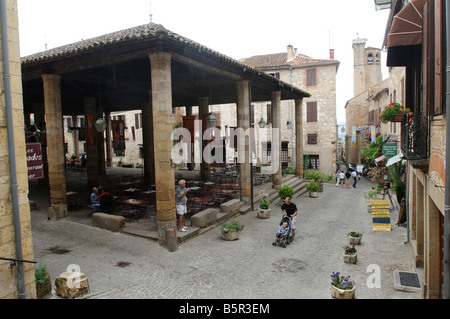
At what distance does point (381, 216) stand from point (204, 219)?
256 inches

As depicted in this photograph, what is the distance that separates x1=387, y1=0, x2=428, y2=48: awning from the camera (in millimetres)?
5828

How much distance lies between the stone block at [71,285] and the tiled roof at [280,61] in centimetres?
2831

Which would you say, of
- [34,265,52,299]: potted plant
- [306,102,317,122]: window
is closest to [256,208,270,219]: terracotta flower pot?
[34,265,52,299]: potted plant

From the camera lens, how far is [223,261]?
9.23m

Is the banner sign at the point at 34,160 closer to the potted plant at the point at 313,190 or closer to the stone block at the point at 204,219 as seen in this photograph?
the stone block at the point at 204,219

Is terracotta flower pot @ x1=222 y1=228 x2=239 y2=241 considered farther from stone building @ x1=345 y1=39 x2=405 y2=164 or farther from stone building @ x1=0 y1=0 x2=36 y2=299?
stone building @ x1=345 y1=39 x2=405 y2=164

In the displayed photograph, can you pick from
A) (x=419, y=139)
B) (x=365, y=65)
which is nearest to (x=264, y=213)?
(x=419, y=139)

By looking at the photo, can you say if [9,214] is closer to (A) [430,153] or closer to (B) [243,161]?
(A) [430,153]

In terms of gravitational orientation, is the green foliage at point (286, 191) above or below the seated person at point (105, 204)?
below

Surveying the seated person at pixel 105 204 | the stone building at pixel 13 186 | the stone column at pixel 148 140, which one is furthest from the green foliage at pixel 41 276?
the stone column at pixel 148 140

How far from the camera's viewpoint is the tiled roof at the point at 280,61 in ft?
102

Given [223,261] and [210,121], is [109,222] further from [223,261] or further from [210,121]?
[210,121]
